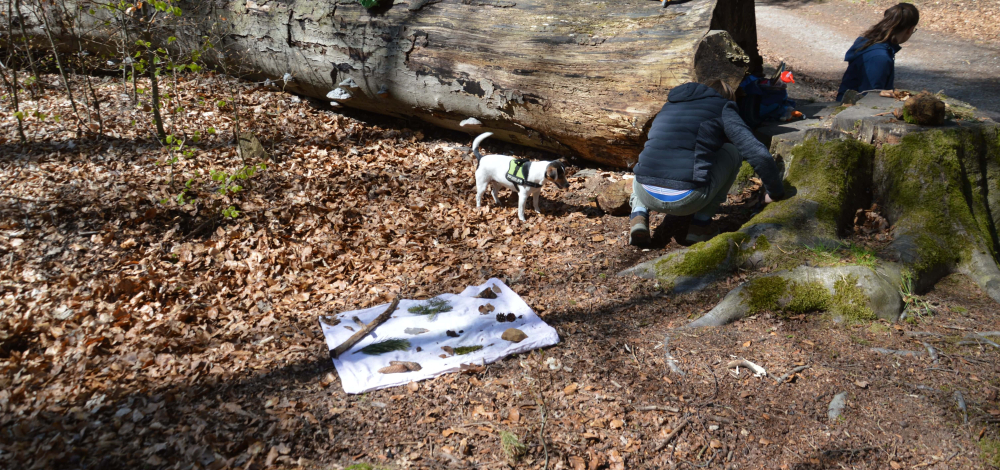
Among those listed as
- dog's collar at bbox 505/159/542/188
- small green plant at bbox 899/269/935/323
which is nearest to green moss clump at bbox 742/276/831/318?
small green plant at bbox 899/269/935/323

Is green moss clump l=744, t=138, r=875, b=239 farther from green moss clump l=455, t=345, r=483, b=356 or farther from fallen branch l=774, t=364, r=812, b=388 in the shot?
green moss clump l=455, t=345, r=483, b=356

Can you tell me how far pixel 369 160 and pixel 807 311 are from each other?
4.87 metres

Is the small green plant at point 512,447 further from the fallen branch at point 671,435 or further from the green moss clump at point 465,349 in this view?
the green moss clump at point 465,349

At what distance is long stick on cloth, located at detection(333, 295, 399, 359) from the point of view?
3.47 metres

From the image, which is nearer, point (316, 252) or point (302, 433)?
point (302, 433)

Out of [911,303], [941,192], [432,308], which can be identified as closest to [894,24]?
[941,192]

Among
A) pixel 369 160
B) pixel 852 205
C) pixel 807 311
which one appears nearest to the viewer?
pixel 807 311

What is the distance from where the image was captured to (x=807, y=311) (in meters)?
3.63

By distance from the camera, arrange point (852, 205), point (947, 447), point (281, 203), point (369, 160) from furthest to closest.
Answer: point (369, 160), point (281, 203), point (852, 205), point (947, 447)

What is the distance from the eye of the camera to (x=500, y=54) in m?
5.97

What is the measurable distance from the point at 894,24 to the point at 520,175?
450cm

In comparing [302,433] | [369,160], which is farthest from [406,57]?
[302,433]

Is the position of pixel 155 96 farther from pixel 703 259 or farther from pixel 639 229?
pixel 703 259

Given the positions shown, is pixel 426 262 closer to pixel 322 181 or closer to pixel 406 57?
pixel 322 181
